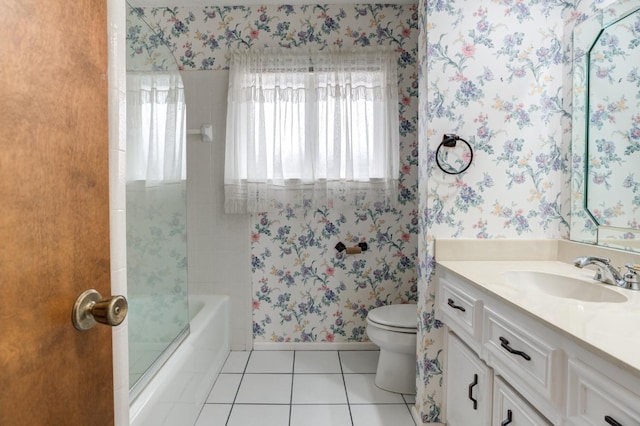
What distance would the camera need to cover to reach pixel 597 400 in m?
0.79

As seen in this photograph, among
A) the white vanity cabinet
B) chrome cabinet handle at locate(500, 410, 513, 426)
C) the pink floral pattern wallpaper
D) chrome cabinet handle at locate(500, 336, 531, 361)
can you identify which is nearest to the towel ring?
the pink floral pattern wallpaper

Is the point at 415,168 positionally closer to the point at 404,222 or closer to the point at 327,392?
the point at 404,222

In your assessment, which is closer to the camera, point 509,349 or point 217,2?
point 509,349

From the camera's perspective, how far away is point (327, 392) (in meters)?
2.09

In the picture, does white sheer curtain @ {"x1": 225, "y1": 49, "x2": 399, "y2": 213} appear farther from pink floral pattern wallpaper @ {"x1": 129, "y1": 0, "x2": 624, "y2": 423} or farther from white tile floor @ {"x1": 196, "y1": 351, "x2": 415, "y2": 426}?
white tile floor @ {"x1": 196, "y1": 351, "x2": 415, "y2": 426}

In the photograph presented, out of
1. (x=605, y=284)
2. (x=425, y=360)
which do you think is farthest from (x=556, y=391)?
(x=425, y=360)

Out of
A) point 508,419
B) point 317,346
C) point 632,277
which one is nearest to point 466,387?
point 508,419

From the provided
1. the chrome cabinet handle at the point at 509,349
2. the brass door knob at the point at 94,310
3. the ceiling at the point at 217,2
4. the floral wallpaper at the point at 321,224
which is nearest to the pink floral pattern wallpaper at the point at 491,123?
the chrome cabinet handle at the point at 509,349

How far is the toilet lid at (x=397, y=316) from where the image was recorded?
2.05 m

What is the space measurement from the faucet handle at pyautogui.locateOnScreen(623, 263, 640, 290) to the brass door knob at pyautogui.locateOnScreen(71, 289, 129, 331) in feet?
5.03

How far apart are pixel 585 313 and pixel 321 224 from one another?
181 cm

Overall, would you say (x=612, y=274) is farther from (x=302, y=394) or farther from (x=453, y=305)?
(x=302, y=394)

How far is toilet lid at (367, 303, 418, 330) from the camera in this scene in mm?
2051

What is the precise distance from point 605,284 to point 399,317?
1105 millimetres
